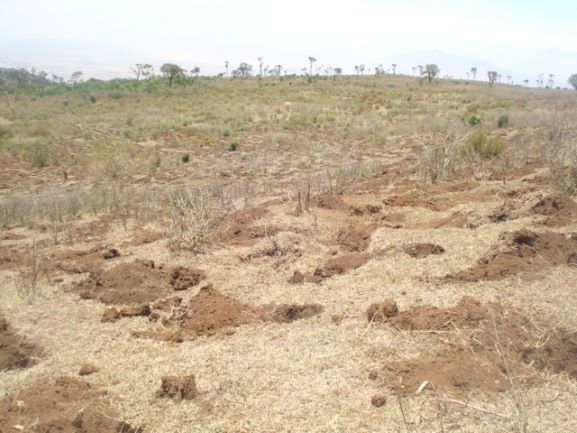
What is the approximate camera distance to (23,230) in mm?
9891

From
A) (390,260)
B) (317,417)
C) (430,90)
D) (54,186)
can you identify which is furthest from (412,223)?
(430,90)

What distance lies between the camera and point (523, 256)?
18.2ft

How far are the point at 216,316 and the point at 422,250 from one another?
2.59m

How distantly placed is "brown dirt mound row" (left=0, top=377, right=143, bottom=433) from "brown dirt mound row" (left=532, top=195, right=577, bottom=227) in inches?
216

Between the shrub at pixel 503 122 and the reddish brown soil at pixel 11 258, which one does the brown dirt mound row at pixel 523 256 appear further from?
the shrub at pixel 503 122

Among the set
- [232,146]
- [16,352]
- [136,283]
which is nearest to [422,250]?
[136,283]

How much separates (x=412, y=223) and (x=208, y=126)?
1719 centimetres

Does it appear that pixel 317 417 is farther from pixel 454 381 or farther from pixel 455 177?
pixel 455 177

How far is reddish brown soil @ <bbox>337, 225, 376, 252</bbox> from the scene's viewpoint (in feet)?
22.5

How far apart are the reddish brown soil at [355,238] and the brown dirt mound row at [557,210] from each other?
7.26ft

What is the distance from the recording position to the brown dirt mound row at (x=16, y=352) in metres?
4.53

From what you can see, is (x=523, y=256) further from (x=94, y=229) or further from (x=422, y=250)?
(x=94, y=229)

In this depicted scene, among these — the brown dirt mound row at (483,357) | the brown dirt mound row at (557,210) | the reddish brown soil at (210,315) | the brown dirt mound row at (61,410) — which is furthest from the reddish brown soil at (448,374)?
the brown dirt mound row at (557,210)

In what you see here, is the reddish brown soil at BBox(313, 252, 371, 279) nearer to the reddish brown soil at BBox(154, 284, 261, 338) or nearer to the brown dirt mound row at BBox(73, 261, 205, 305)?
the reddish brown soil at BBox(154, 284, 261, 338)
